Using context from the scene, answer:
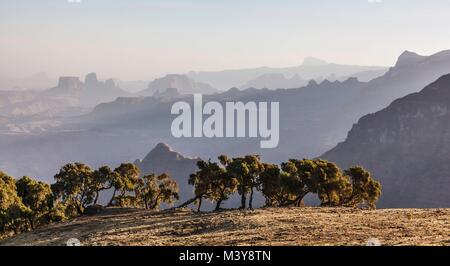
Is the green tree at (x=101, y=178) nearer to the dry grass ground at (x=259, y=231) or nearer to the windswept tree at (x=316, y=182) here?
the dry grass ground at (x=259, y=231)

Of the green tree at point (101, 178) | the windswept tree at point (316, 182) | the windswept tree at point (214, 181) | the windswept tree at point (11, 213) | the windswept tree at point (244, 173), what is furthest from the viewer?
the green tree at point (101, 178)

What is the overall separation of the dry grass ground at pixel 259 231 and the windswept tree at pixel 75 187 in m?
18.2

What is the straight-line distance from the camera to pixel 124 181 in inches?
3573

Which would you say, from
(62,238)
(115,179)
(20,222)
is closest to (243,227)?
(62,238)

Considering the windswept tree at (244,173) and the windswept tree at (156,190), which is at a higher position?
the windswept tree at (244,173)

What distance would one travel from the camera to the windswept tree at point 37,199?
245ft

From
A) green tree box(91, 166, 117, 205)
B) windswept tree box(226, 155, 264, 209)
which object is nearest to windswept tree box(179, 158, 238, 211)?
windswept tree box(226, 155, 264, 209)

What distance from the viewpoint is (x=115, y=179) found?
88.0m

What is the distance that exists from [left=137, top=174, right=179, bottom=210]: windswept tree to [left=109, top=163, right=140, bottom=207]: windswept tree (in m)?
2.05

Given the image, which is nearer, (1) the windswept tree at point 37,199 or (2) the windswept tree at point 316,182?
(1) the windswept tree at point 37,199

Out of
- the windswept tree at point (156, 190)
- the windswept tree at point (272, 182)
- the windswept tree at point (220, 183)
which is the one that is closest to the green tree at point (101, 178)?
the windswept tree at point (156, 190)

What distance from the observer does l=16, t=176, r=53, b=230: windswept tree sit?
245 ft
